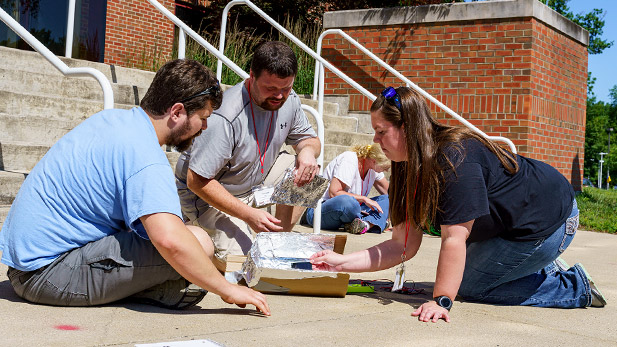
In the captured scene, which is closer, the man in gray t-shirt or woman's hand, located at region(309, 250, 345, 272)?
woman's hand, located at region(309, 250, 345, 272)

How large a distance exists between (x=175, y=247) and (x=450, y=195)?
120 cm

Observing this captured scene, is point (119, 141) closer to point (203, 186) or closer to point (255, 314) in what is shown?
point (255, 314)

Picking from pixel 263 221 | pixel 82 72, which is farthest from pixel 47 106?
pixel 263 221

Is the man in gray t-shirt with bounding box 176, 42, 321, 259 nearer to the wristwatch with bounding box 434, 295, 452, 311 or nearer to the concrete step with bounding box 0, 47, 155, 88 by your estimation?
the wristwatch with bounding box 434, 295, 452, 311

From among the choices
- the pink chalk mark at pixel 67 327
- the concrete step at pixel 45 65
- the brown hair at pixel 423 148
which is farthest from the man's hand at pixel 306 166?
the concrete step at pixel 45 65

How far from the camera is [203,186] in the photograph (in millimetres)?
3822

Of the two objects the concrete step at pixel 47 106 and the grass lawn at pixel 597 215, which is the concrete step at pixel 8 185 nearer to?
the concrete step at pixel 47 106

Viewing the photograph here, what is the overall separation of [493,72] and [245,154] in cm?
534

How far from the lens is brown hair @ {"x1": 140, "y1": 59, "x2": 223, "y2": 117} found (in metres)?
2.69

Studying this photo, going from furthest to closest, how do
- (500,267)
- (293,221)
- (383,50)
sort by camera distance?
(383,50) < (293,221) < (500,267)

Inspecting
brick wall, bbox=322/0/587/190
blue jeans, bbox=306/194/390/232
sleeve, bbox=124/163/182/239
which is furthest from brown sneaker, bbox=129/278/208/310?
brick wall, bbox=322/0/587/190

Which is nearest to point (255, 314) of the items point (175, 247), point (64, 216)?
point (175, 247)

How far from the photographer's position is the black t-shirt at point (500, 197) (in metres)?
3.03

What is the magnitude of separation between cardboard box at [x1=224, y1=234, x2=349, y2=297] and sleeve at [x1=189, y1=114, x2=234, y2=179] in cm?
71
